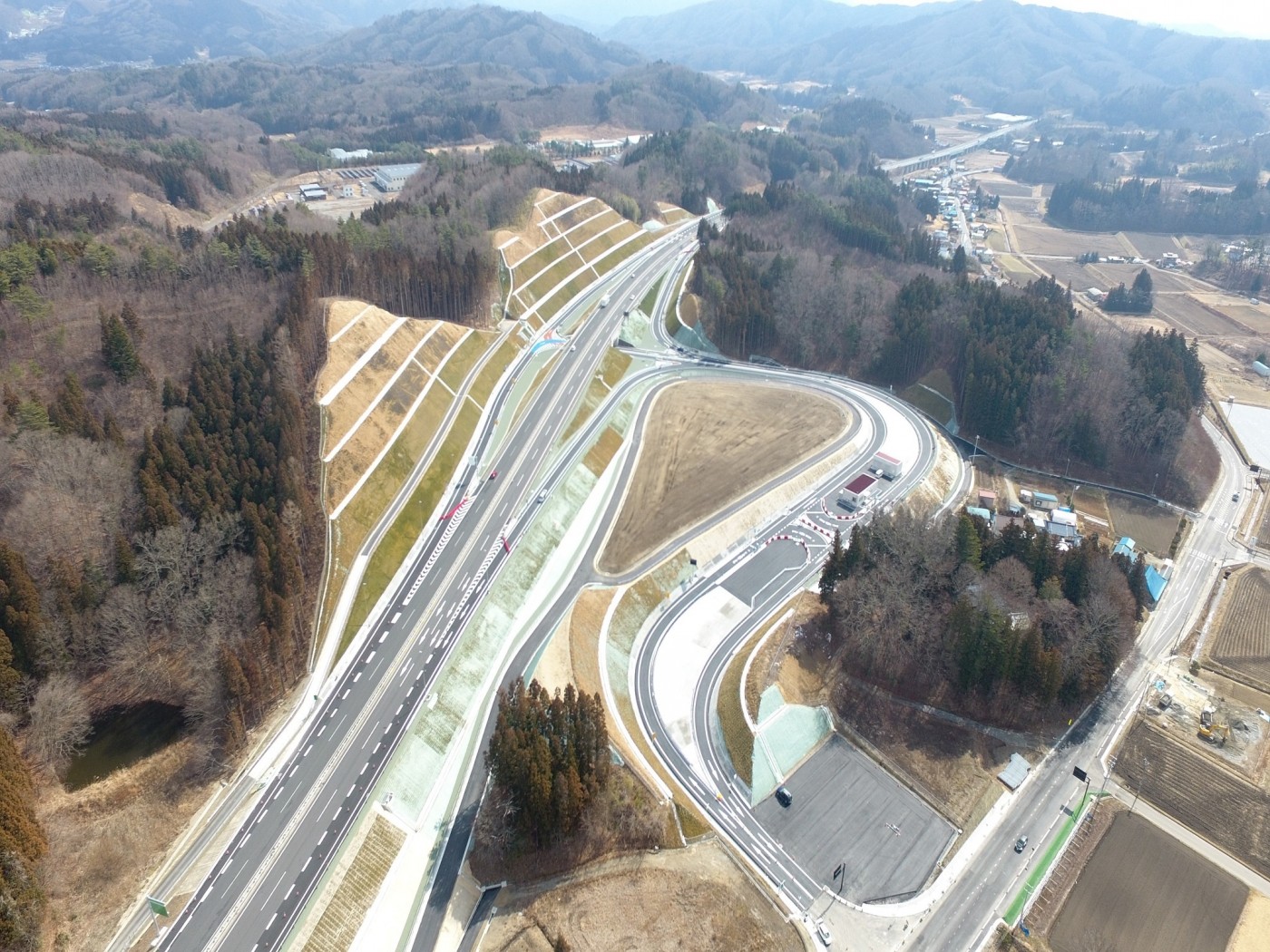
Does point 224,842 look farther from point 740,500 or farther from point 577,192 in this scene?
point 577,192

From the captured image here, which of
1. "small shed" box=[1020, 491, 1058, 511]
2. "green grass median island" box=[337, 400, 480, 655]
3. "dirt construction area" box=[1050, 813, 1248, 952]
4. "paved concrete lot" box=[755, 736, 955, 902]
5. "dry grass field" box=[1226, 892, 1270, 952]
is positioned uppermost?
"green grass median island" box=[337, 400, 480, 655]

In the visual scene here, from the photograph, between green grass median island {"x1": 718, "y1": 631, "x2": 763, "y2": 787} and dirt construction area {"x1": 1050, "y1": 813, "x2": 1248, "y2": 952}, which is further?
green grass median island {"x1": 718, "y1": 631, "x2": 763, "y2": 787}

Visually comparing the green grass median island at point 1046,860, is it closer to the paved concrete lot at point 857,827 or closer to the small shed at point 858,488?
the paved concrete lot at point 857,827

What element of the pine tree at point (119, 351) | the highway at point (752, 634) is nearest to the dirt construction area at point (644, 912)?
the highway at point (752, 634)

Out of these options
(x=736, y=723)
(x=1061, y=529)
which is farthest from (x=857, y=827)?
(x=1061, y=529)

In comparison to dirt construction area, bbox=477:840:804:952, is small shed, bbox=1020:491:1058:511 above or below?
above

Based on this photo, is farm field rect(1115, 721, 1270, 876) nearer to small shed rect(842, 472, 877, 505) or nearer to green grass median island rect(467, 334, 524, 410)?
small shed rect(842, 472, 877, 505)

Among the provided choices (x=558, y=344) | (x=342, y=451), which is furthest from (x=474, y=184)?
(x=342, y=451)

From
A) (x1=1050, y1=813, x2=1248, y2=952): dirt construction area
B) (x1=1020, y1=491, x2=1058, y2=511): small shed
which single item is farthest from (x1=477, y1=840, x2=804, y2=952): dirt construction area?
(x1=1020, y1=491, x2=1058, y2=511): small shed
